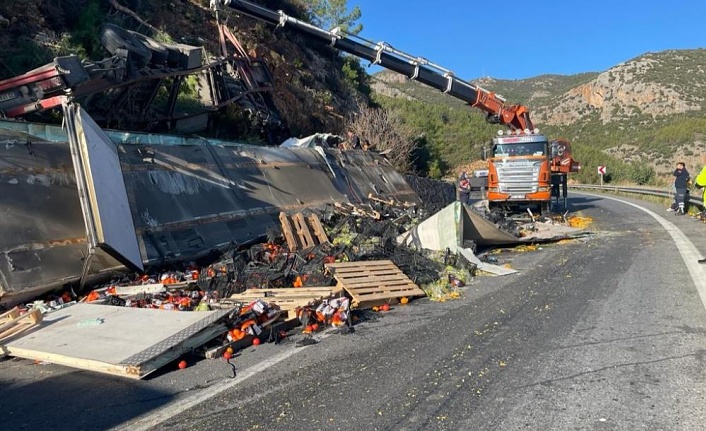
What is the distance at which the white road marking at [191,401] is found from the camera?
11.7ft

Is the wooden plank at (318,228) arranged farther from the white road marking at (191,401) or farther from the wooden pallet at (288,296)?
the white road marking at (191,401)

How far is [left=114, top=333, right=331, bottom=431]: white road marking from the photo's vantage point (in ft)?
11.7

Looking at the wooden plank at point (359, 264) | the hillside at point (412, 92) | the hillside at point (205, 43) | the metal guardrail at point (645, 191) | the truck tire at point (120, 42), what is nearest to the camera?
the wooden plank at point (359, 264)

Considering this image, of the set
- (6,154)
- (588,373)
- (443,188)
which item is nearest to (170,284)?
(6,154)

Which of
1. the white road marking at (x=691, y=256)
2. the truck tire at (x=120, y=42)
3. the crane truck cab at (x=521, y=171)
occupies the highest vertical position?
the truck tire at (x=120, y=42)

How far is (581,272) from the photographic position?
820cm

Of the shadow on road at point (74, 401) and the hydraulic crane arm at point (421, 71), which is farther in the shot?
the hydraulic crane arm at point (421, 71)

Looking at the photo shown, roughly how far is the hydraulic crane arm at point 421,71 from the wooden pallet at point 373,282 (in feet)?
40.4

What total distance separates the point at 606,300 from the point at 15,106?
10.5 m

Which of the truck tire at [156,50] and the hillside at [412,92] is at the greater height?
the hillside at [412,92]

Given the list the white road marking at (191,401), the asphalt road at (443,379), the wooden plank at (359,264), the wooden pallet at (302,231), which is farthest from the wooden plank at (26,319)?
the wooden pallet at (302,231)

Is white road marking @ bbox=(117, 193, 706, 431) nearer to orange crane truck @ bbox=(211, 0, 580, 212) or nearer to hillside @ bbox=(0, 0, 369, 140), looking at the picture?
orange crane truck @ bbox=(211, 0, 580, 212)

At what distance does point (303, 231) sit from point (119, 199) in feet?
11.3

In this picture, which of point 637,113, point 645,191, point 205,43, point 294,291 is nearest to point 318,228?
point 294,291
